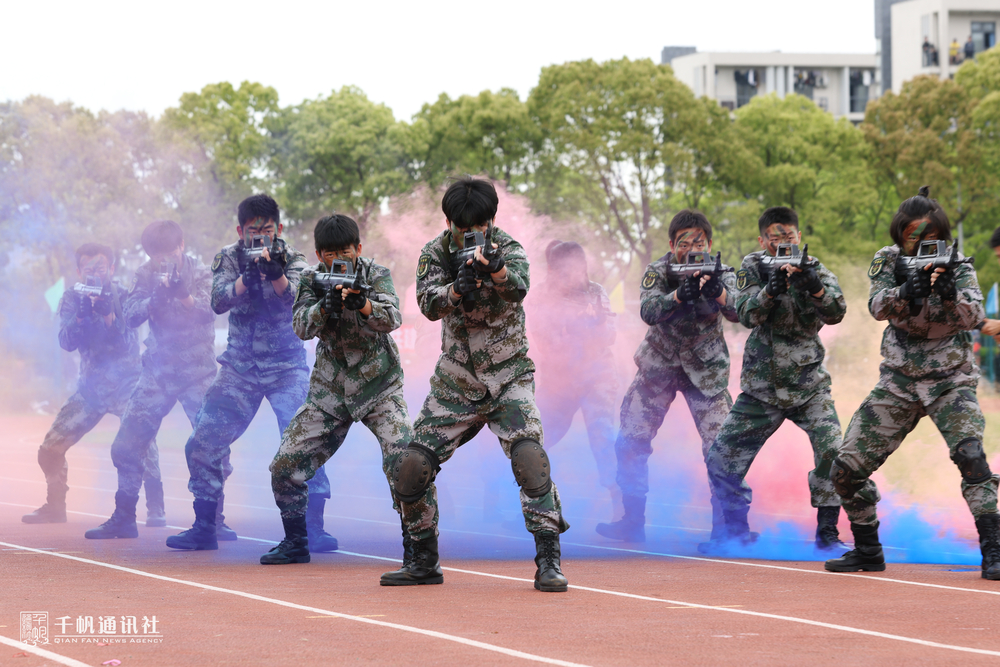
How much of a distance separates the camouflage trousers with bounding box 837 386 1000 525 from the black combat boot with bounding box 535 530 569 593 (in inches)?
72.3

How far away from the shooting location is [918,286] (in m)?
6.41

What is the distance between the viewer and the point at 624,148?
32.5 meters

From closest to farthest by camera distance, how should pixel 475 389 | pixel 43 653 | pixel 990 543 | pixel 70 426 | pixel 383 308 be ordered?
pixel 43 653 → pixel 475 389 → pixel 990 543 → pixel 383 308 → pixel 70 426

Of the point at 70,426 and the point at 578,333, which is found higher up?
the point at 578,333

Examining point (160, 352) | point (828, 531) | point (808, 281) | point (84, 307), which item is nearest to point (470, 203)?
point (808, 281)

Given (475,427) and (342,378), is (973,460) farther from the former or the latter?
(342,378)

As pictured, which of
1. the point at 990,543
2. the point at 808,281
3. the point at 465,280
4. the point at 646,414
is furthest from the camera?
the point at 646,414

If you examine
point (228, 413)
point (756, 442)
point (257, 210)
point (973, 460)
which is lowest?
point (973, 460)

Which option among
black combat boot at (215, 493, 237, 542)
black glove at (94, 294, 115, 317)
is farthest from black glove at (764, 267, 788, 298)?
black glove at (94, 294, 115, 317)

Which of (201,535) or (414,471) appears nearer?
(414,471)

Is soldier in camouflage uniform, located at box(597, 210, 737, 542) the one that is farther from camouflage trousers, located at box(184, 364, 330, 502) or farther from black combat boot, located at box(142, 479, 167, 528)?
black combat boot, located at box(142, 479, 167, 528)

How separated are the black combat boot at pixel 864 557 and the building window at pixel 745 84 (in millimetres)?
68319

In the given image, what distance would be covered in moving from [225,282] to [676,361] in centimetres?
315

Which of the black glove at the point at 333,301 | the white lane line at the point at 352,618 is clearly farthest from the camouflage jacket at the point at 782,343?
the white lane line at the point at 352,618
